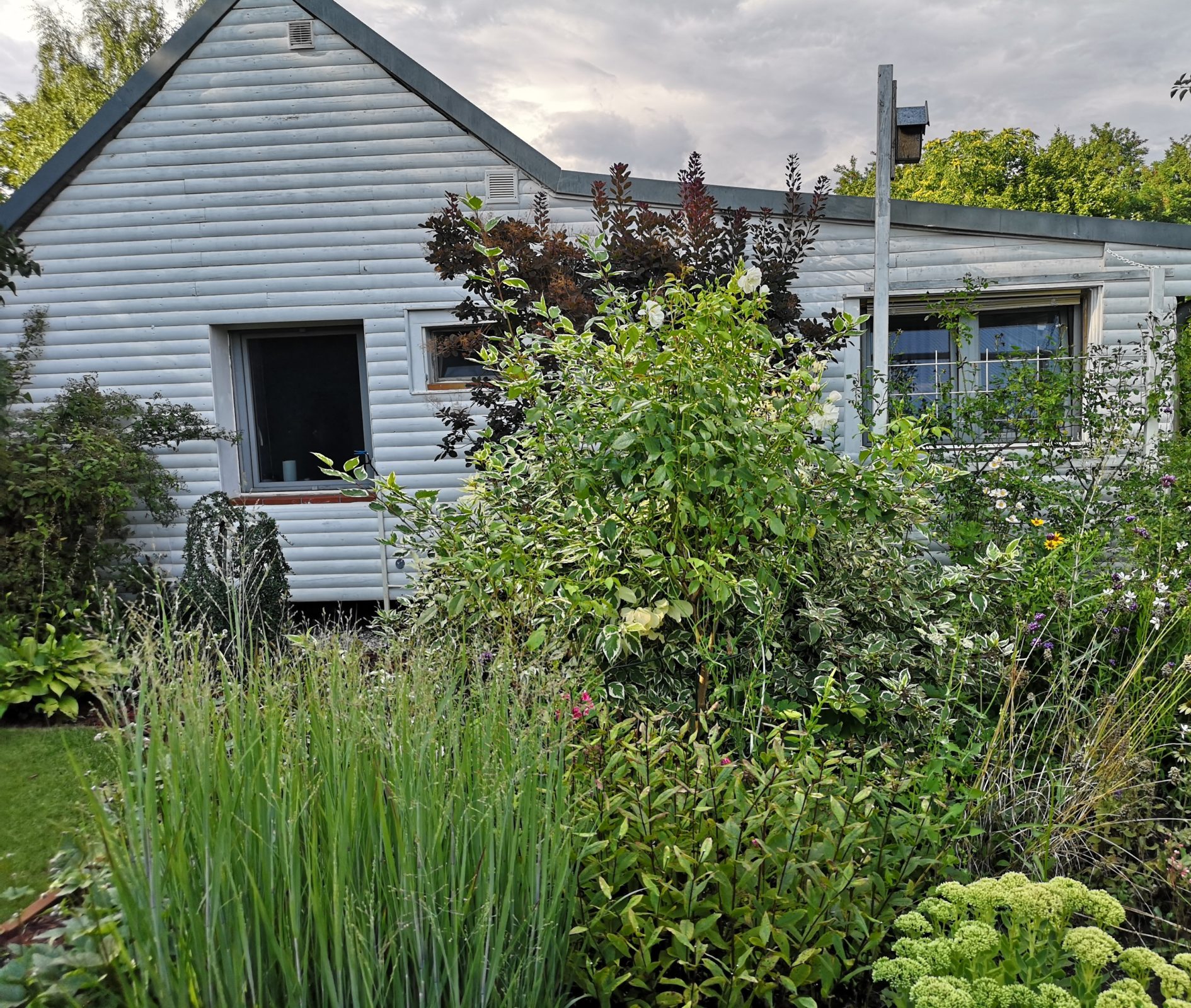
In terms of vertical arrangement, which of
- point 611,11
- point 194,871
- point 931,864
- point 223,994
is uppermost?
point 611,11

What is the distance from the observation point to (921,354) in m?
6.68

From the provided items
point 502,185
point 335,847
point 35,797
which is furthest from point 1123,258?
point 35,797

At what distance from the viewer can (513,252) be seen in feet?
15.5

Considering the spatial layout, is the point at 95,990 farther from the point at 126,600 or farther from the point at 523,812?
the point at 126,600

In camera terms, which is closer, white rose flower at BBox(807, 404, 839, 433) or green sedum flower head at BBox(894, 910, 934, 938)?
green sedum flower head at BBox(894, 910, 934, 938)

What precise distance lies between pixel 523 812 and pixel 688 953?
506 mm

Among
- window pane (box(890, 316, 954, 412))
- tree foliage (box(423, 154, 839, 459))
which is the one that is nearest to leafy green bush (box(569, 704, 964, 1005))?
tree foliage (box(423, 154, 839, 459))

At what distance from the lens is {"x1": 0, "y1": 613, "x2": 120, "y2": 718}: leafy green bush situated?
4.48m

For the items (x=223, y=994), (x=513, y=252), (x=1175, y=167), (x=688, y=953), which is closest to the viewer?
(x=223, y=994)

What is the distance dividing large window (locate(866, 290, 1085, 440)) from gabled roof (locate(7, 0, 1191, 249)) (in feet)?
1.86

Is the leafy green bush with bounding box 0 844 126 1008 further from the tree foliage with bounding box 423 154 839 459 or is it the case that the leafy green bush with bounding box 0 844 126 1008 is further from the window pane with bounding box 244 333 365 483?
the window pane with bounding box 244 333 365 483

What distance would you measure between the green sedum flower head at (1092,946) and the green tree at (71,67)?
24142 mm

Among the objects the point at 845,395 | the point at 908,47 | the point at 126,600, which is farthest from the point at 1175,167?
the point at 126,600

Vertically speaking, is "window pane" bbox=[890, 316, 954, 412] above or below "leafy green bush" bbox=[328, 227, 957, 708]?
above
